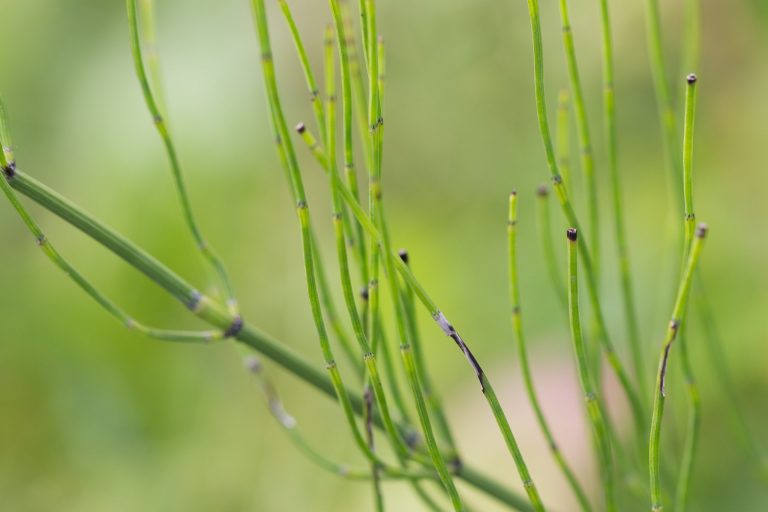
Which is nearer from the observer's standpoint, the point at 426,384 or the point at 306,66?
the point at 306,66

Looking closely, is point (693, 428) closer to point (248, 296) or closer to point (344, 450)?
point (344, 450)

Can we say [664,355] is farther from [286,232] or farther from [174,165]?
[286,232]

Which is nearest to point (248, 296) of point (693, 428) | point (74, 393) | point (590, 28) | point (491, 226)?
point (74, 393)

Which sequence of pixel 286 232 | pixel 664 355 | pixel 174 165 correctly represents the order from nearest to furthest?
pixel 664 355, pixel 174 165, pixel 286 232

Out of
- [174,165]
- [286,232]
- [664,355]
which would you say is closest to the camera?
[664,355]

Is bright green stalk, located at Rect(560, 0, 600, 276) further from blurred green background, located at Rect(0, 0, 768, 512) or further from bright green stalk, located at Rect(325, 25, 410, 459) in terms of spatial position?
blurred green background, located at Rect(0, 0, 768, 512)

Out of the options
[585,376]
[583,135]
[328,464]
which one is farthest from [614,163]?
[328,464]

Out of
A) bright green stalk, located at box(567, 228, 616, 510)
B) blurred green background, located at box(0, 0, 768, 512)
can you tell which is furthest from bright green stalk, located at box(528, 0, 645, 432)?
blurred green background, located at box(0, 0, 768, 512)

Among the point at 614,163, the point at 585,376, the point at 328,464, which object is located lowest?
the point at 328,464

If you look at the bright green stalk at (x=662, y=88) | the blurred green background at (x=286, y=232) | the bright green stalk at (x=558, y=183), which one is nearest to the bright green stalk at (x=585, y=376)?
the bright green stalk at (x=558, y=183)
